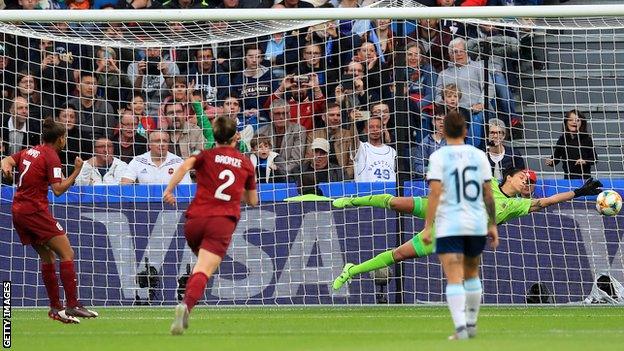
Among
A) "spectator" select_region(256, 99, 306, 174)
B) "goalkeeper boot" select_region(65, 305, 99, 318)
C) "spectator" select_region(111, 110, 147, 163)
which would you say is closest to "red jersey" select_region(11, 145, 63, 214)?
"goalkeeper boot" select_region(65, 305, 99, 318)

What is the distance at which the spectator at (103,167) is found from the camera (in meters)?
18.4

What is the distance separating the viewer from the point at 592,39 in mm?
19359

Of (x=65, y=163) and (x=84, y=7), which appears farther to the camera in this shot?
(x=84, y=7)

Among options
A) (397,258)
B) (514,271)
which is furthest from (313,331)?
(514,271)

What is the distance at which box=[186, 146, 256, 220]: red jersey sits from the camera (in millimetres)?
12195

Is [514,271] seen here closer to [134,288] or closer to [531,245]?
[531,245]

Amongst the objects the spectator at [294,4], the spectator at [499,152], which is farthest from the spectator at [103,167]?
the spectator at [499,152]

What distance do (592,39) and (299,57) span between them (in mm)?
4256

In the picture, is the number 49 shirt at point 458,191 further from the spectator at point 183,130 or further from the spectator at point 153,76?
the spectator at point 153,76

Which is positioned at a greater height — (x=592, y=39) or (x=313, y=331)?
(x=592, y=39)

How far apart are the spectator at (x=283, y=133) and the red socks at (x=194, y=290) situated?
694 cm

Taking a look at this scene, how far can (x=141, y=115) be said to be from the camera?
62.4 feet

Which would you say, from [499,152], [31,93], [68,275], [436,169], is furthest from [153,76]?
[436,169]

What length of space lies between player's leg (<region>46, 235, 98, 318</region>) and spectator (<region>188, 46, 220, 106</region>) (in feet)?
15.8
